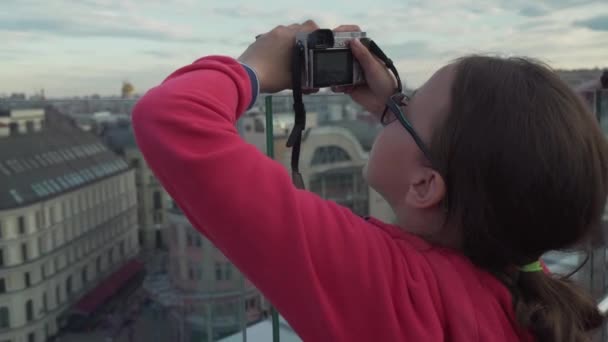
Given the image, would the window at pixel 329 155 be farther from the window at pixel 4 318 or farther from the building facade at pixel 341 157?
the window at pixel 4 318

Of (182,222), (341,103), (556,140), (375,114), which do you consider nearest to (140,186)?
(182,222)

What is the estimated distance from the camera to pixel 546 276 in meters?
0.79

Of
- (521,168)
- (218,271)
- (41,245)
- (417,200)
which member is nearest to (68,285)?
(41,245)

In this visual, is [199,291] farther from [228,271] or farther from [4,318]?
[4,318]

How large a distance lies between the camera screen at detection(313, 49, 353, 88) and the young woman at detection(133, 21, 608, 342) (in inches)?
1.5

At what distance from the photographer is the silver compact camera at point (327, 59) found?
2.43 ft

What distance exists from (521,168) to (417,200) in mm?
126

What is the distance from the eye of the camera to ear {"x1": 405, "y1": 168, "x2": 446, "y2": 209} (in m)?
0.70

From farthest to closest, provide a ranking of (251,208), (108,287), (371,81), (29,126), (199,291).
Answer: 1. (108,287)
2. (29,126)
3. (199,291)
4. (371,81)
5. (251,208)

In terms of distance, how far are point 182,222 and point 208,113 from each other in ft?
4.00

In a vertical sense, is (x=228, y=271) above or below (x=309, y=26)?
below

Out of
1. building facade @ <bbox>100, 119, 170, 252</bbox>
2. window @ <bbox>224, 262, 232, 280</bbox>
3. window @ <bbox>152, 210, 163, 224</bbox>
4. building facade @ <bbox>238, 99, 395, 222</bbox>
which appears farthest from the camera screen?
window @ <bbox>152, 210, 163, 224</bbox>

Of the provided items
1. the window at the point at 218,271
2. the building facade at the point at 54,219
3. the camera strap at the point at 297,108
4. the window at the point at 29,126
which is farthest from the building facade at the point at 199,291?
the camera strap at the point at 297,108

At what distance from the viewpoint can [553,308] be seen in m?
0.73
